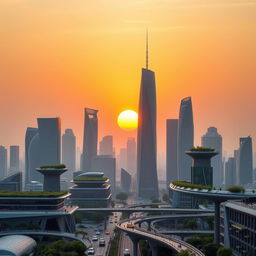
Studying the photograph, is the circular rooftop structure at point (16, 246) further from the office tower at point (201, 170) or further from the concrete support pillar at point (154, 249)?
the office tower at point (201, 170)

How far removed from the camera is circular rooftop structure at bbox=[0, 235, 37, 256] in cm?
11419

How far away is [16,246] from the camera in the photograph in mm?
118875

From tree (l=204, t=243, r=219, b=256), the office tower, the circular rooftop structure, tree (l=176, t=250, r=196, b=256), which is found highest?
the office tower

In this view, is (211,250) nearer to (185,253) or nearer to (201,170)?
(185,253)

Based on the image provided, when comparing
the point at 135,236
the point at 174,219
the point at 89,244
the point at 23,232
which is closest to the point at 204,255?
the point at 135,236

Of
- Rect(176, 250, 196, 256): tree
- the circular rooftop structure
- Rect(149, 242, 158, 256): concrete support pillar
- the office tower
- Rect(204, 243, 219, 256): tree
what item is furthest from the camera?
the office tower

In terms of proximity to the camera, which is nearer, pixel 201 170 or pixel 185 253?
pixel 185 253

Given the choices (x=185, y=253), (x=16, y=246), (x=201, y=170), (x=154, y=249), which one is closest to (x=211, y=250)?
(x=185, y=253)

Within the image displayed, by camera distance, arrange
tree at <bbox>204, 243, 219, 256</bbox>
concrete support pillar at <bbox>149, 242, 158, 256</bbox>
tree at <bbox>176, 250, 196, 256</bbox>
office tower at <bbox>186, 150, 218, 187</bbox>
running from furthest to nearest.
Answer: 1. office tower at <bbox>186, 150, 218, 187</bbox>
2. concrete support pillar at <bbox>149, 242, 158, 256</bbox>
3. tree at <bbox>204, 243, 219, 256</bbox>
4. tree at <bbox>176, 250, 196, 256</bbox>

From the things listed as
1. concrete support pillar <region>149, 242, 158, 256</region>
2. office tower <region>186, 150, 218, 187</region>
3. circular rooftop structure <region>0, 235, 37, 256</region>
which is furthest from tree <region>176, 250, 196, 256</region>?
office tower <region>186, 150, 218, 187</region>

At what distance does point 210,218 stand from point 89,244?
4133cm

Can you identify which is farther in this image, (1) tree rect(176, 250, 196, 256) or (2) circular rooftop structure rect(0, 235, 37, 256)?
(2) circular rooftop structure rect(0, 235, 37, 256)

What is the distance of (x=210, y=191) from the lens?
343ft

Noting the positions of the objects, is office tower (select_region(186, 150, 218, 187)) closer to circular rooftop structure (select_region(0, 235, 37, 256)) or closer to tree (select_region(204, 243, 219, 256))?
circular rooftop structure (select_region(0, 235, 37, 256))
